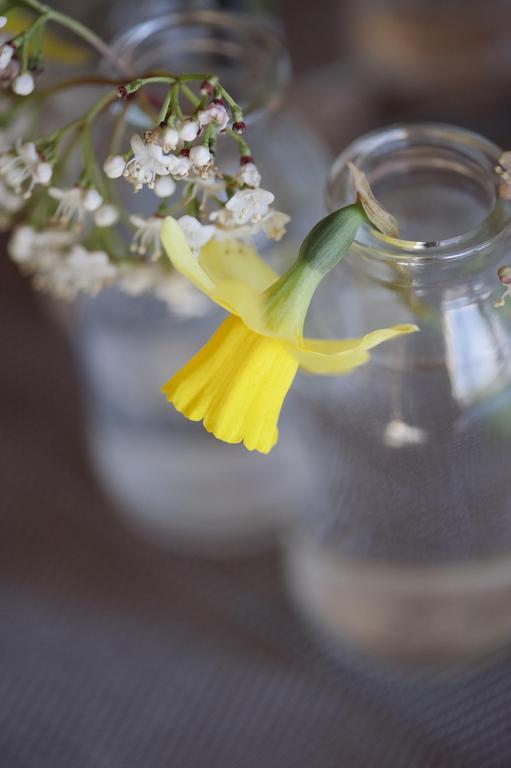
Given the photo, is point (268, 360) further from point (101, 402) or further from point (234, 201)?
point (101, 402)

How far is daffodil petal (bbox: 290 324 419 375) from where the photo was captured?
0.30 metres

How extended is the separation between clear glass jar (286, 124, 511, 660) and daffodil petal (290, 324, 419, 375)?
0.04 metres

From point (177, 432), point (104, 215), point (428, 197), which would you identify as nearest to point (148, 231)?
point (104, 215)

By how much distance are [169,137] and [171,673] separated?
1.13ft

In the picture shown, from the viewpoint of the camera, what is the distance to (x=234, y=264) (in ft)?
1.15

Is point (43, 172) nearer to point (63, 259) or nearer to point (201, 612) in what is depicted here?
point (63, 259)

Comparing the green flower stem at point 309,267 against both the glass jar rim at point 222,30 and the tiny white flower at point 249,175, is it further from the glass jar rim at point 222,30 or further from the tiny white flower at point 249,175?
the glass jar rim at point 222,30

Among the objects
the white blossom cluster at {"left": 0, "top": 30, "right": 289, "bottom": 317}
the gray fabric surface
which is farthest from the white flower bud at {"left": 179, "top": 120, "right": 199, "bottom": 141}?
the gray fabric surface

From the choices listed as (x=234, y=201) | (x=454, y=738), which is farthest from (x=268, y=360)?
(x=454, y=738)

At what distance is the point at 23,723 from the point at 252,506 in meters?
0.19

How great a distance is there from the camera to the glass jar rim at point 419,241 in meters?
0.33

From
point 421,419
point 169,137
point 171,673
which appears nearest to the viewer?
point 169,137

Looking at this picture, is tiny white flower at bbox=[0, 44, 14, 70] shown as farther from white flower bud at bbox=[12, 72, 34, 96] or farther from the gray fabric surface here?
the gray fabric surface

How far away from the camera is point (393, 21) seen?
0.67m
